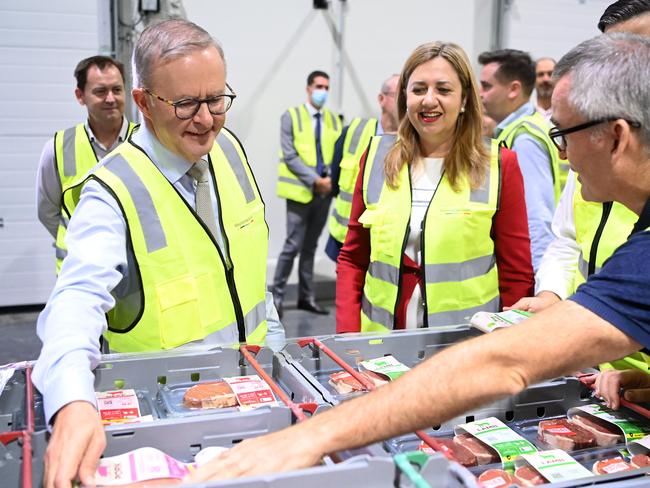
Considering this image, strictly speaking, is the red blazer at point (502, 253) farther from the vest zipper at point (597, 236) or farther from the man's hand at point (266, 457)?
the man's hand at point (266, 457)

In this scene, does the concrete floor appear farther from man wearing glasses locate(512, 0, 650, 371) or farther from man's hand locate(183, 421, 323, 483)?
man's hand locate(183, 421, 323, 483)

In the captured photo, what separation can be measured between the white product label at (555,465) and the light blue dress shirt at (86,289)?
0.68m

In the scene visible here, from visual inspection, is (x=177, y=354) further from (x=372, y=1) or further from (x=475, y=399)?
(x=372, y=1)

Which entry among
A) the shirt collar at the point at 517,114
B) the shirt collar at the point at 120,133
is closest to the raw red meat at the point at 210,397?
the shirt collar at the point at 120,133

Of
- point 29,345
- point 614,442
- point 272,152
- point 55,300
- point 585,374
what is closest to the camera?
point 614,442

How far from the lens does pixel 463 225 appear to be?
247 cm

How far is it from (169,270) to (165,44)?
58cm

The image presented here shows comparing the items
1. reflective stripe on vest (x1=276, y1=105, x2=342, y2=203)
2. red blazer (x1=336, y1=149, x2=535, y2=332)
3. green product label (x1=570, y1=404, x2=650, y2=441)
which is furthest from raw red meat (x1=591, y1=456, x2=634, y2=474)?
reflective stripe on vest (x1=276, y1=105, x2=342, y2=203)

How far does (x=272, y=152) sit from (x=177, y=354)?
536 cm

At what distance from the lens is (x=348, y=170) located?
17.5 feet

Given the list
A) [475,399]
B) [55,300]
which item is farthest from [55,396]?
[475,399]

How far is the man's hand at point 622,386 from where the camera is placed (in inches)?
60.4

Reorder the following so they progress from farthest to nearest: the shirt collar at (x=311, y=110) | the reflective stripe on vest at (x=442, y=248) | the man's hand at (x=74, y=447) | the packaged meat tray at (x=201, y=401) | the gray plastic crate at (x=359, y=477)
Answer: the shirt collar at (x=311, y=110) < the reflective stripe on vest at (x=442, y=248) < the packaged meat tray at (x=201, y=401) < the man's hand at (x=74, y=447) < the gray plastic crate at (x=359, y=477)

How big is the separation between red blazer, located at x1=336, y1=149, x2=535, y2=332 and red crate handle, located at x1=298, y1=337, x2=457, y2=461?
2.79 ft
